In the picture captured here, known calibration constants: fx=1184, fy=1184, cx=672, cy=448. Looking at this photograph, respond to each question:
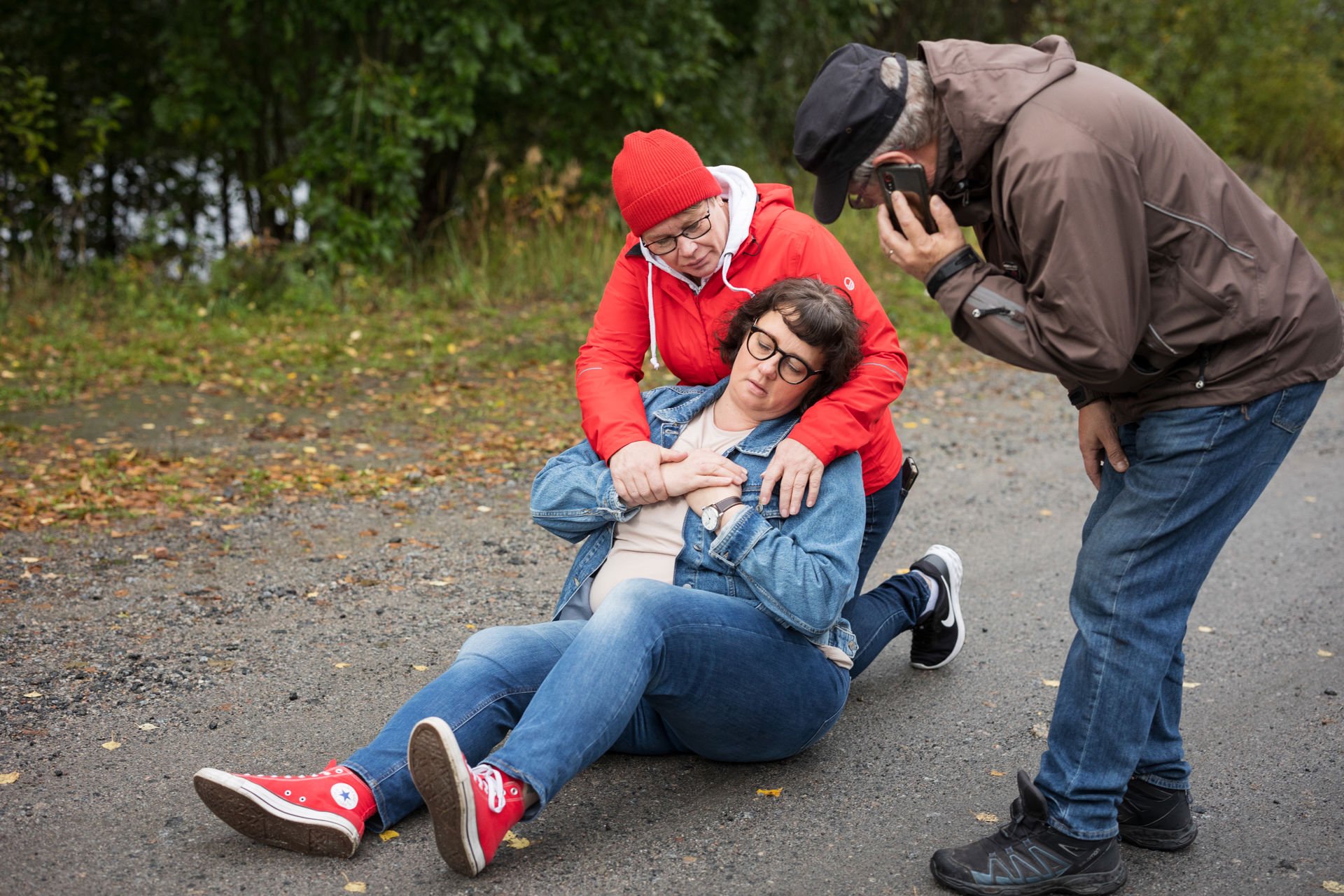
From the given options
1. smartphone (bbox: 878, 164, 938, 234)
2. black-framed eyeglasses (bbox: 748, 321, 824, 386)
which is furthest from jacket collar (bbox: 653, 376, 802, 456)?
smartphone (bbox: 878, 164, 938, 234)

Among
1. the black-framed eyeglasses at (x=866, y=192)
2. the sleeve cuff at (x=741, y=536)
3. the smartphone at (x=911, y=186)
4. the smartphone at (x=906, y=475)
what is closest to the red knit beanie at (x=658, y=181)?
the black-framed eyeglasses at (x=866, y=192)

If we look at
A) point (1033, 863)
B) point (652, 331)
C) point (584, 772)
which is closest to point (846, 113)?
point (652, 331)

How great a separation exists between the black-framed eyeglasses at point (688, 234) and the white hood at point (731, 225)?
0.06 meters

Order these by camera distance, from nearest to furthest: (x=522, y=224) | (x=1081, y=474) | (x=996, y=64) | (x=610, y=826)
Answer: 1. (x=996, y=64)
2. (x=610, y=826)
3. (x=1081, y=474)
4. (x=522, y=224)

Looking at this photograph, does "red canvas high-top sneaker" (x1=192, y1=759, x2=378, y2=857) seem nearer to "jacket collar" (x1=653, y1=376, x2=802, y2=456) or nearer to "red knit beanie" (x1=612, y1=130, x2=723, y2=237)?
"jacket collar" (x1=653, y1=376, x2=802, y2=456)

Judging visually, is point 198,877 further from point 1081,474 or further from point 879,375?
point 1081,474

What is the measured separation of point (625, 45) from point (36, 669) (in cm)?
818

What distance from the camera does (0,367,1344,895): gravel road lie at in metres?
2.78

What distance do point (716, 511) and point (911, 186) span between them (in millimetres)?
967

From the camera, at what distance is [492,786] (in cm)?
254

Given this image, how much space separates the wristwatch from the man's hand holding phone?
77 centimetres

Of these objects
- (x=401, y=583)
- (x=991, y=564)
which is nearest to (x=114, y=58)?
(x=401, y=583)

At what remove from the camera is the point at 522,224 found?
11336mm

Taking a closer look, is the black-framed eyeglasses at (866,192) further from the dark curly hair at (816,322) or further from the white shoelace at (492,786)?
the white shoelace at (492,786)
